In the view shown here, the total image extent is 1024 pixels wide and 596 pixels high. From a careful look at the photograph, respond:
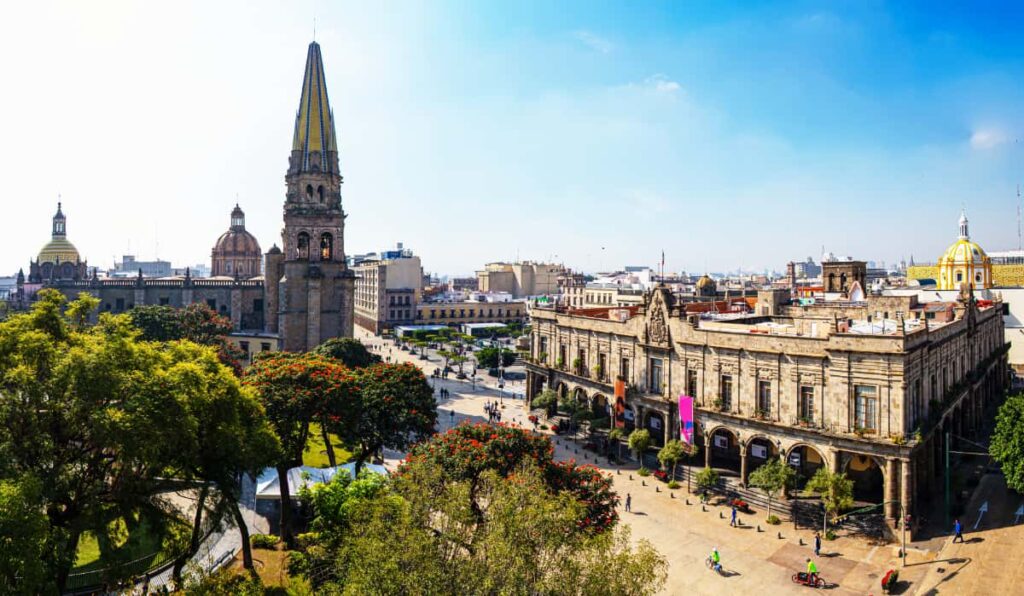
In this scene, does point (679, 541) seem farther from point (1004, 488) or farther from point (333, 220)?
point (333, 220)

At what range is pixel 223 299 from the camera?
92938 mm

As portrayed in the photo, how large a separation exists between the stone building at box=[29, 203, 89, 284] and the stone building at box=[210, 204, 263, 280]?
20.8 metres

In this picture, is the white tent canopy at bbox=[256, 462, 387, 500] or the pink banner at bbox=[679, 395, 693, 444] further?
the pink banner at bbox=[679, 395, 693, 444]

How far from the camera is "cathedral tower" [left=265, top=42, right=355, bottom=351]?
247 feet

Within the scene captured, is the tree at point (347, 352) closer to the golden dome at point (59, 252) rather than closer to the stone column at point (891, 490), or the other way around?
the stone column at point (891, 490)

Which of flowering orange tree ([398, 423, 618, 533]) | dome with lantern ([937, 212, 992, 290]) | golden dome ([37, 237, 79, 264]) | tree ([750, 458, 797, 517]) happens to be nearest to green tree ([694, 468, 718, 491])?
tree ([750, 458, 797, 517])

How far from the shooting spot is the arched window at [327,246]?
76750 mm

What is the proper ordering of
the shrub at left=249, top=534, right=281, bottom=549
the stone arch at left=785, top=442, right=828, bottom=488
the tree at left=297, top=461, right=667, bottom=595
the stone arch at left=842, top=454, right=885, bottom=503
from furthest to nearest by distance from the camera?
1. the stone arch at left=842, top=454, right=885, bottom=503
2. the stone arch at left=785, top=442, right=828, bottom=488
3. the shrub at left=249, top=534, right=281, bottom=549
4. the tree at left=297, top=461, right=667, bottom=595

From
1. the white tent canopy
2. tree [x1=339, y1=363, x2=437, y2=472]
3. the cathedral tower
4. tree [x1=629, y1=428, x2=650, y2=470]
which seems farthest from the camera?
the cathedral tower

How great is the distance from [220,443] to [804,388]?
110 ft

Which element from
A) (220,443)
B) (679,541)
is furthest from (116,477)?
(679,541)

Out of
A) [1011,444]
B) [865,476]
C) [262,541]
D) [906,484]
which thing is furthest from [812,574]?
[262,541]

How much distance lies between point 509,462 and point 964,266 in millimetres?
99516

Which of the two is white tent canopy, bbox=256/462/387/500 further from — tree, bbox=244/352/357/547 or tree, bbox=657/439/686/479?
tree, bbox=657/439/686/479
